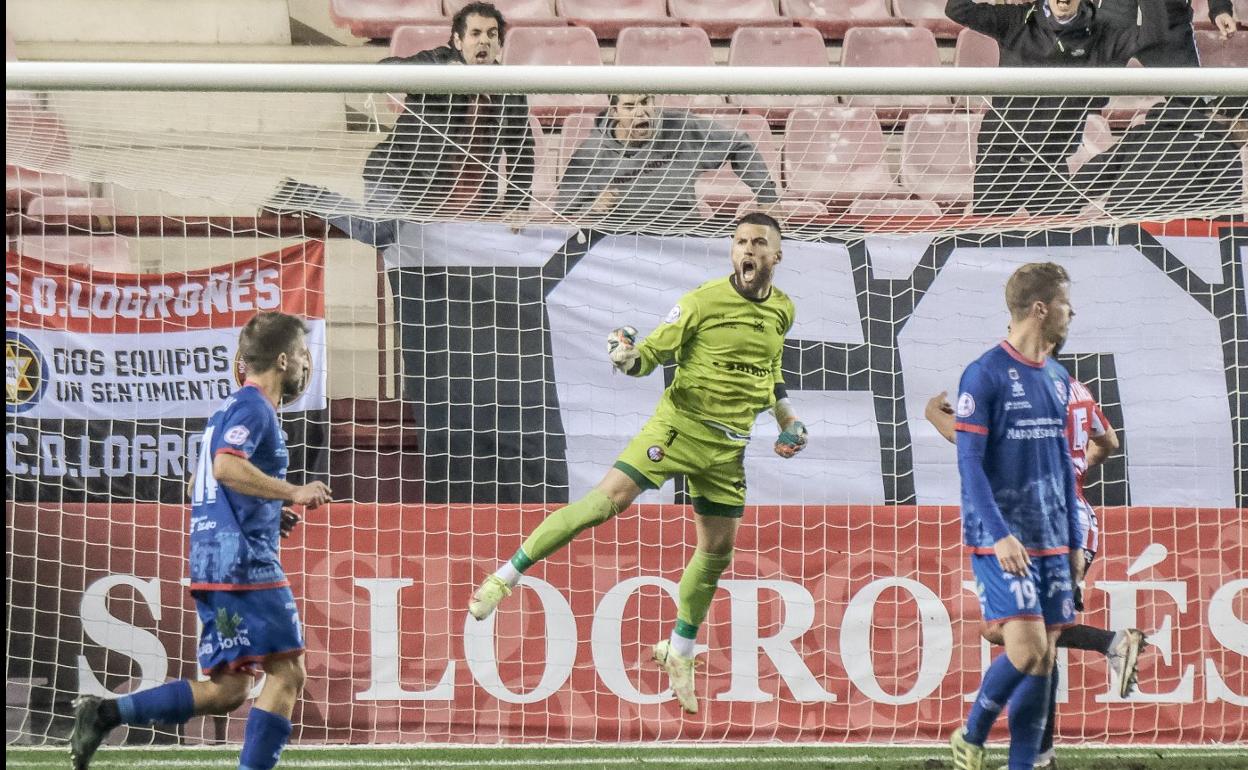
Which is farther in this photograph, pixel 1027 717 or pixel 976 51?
pixel 976 51

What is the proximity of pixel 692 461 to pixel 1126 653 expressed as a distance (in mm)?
1788

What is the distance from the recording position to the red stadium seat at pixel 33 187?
22.0 ft

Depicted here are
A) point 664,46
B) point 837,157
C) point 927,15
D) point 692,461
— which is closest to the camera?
point 692,461

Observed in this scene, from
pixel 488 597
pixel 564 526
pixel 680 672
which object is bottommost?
pixel 680 672

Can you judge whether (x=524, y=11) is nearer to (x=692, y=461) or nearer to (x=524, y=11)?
(x=524, y=11)

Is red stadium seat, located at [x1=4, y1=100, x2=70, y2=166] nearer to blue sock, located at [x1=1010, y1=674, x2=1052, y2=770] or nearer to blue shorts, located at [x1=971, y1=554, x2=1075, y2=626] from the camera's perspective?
blue shorts, located at [x1=971, y1=554, x2=1075, y2=626]

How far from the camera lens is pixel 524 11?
966 cm

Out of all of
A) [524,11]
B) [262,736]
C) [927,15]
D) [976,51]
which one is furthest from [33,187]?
[927,15]

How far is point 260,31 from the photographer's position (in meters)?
9.41

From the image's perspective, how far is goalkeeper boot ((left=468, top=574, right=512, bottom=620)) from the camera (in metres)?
5.60

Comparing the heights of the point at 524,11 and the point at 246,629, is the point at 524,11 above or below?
above

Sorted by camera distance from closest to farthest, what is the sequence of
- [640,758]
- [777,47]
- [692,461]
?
[692,461]
[640,758]
[777,47]

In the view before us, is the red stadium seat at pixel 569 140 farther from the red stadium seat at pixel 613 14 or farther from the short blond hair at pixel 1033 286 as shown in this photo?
the red stadium seat at pixel 613 14

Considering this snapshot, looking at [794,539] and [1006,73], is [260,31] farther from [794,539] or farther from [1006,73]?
[1006,73]
